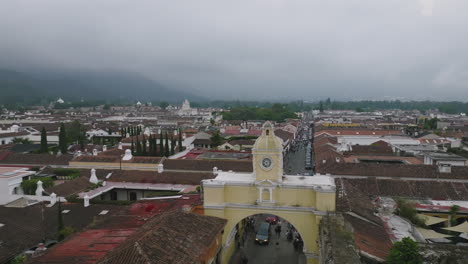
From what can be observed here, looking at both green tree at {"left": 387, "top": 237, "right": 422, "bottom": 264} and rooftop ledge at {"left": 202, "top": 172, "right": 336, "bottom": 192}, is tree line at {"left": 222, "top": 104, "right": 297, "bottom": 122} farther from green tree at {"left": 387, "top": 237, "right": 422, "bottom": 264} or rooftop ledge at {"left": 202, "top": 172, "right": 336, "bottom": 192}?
green tree at {"left": 387, "top": 237, "right": 422, "bottom": 264}

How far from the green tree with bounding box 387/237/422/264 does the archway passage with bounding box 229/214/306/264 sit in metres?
6.94

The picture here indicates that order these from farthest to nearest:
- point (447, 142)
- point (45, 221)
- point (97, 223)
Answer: point (447, 142), point (45, 221), point (97, 223)

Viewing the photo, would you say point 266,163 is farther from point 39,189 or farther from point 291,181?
point 39,189

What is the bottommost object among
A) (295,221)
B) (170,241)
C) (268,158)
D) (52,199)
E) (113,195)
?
(113,195)

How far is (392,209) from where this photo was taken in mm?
18891

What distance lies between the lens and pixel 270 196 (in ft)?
53.8

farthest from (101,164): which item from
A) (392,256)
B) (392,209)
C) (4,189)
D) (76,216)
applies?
(392,256)

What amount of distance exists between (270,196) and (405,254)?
6.29 metres

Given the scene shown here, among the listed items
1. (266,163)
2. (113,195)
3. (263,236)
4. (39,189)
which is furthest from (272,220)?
(39,189)

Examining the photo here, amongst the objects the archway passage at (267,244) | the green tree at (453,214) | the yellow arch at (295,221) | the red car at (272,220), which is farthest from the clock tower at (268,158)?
the green tree at (453,214)

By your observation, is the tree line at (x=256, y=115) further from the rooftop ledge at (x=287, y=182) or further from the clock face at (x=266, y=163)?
the clock face at (x=266, y=163)

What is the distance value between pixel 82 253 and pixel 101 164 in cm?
2091

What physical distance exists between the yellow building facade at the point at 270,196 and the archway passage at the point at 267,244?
2.12 meters

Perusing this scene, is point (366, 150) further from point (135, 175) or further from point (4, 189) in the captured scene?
point (4, 189)
